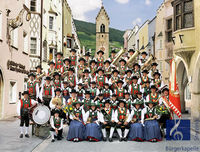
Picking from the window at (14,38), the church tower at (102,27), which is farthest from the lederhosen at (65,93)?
the church tower at (102,27)

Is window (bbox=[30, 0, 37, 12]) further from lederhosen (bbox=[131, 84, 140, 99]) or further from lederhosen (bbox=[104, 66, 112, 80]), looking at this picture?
lederhosen (bbox=[131, 84, 140, 99])

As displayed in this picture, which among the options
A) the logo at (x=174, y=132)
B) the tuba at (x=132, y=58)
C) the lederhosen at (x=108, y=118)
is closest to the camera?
the logo at (x=174, y=132)

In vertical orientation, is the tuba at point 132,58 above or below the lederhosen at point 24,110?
above

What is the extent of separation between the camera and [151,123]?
34.6 ft

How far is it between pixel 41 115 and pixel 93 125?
6.79 feet

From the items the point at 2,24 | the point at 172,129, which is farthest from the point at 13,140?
the point at 2,24

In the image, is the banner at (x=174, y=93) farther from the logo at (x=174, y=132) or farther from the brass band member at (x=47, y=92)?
the brass band member at (x=47, y=92)

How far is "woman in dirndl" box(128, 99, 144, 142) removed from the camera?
1041 centimetres

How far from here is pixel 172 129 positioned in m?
10.4

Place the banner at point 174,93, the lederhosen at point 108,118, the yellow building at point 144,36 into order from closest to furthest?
the banner at point 174,93 → the lederhosen at point 108,118 → the yellow building at point 144,36

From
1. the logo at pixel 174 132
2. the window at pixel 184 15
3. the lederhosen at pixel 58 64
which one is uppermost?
the window at pixel 184 15

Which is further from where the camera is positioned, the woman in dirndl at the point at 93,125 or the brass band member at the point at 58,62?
the brass band member at the point at 58,62

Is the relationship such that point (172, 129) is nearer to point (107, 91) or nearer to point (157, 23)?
point (107, 91)

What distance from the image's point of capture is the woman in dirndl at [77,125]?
409 inches
